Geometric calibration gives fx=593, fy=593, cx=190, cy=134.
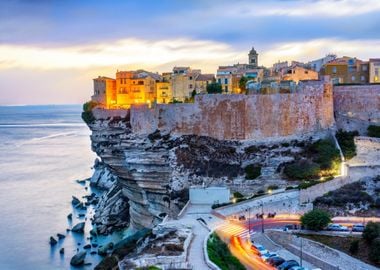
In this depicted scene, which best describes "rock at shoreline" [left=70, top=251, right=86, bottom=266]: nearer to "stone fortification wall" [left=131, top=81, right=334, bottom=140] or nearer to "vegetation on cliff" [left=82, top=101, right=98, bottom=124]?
"stone fortification wall" [left=131, top=81, right=334, bottom=140]

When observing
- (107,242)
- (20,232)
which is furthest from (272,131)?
(20,232)

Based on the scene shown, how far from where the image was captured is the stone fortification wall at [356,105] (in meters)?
37.2

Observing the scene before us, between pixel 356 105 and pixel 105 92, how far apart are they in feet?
63.9

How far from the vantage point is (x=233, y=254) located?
910 inches

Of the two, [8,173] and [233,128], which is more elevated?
[233,128]

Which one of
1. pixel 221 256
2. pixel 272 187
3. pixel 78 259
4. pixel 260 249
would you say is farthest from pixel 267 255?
pixel 78 259

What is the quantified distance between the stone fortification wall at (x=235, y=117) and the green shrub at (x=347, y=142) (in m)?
1.22

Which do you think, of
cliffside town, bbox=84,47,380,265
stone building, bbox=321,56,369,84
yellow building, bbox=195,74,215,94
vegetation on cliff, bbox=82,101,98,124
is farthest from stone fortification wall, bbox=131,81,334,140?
yellow building, bbox=195,74,215,94

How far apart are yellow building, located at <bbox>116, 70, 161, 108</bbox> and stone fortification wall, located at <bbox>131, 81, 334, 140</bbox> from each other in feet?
37.4

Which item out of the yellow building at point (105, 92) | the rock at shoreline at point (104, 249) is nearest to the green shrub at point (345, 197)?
the rock at shoreline at point (104, 249)

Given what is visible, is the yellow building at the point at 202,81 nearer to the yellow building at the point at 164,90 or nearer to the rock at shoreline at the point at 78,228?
the yellow building at the point at 164,90

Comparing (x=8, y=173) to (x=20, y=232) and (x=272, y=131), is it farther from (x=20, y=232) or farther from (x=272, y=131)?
(x=272, y=131)

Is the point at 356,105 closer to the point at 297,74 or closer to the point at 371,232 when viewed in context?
the point at 297,74

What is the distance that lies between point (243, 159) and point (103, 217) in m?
11.7
